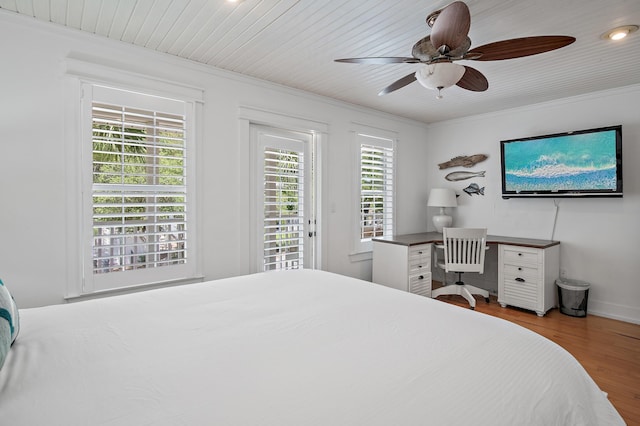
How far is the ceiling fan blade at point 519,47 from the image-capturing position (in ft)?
5.60

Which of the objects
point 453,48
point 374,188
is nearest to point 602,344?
point 374,188

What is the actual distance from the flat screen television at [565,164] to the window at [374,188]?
1.45 m

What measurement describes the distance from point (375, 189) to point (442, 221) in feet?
3.77

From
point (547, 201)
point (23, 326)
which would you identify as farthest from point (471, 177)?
point (23, 326)

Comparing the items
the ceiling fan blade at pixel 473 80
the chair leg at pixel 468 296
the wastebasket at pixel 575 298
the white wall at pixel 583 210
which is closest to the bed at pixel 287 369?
the ceiling fan blade at pixel 473 80

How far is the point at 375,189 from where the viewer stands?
14.4 feet

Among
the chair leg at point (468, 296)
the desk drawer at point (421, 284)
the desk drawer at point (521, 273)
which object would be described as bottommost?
the chair leg at point (468, 296)

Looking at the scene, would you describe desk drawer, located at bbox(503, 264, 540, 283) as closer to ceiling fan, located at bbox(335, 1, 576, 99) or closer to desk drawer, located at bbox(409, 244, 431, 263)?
desk drawer, located at bbox(409, 244, 431, 263)

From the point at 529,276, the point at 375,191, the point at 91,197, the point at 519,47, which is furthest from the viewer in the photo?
the point at 375,191

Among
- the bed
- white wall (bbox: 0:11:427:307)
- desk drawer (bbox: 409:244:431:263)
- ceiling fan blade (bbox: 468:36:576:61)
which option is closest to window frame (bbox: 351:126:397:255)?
white wall (bbox: 0:11:427:307)

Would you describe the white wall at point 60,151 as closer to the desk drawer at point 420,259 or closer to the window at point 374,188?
the window at point 374,188

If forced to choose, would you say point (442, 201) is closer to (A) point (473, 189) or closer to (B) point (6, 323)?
(A) point (473, 189)

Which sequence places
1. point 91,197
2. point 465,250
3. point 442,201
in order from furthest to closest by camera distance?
point 442,201 < point 465,250 < point 91,197

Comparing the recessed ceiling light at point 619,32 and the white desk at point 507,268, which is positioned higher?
the recessed ceiling light at point 619,32
